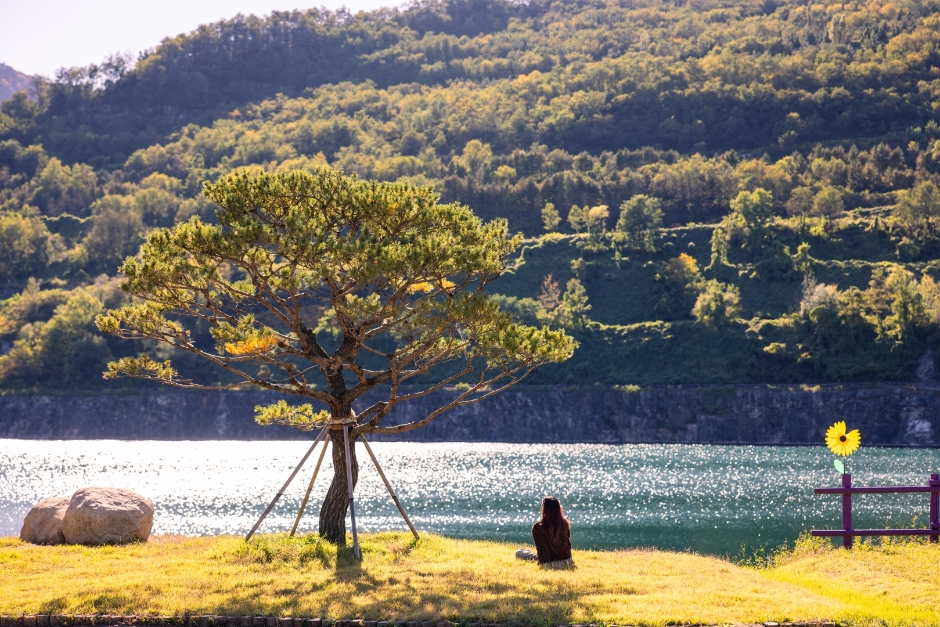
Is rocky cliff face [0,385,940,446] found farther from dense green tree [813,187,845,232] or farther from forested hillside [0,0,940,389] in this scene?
dense green tree [813,187,845,232]

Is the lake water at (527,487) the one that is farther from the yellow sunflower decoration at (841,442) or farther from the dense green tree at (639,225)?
the dense green tree at (639,225)

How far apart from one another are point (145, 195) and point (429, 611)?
137264 mm

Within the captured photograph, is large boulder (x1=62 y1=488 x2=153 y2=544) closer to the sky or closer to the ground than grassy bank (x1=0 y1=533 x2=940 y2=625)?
closer to the sky

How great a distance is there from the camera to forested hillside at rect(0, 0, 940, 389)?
9038cm

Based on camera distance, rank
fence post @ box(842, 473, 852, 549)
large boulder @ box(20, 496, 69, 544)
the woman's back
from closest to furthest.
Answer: the woman's back, fence post @ box(842, 473, 852, 549), large boulder @ box(20, 496, 69, 544)

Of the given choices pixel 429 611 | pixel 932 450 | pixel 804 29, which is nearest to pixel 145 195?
pixel 932 450

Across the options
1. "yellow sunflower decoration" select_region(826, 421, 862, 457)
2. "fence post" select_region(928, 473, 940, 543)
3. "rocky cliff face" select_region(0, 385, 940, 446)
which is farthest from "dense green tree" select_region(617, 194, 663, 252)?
"fence post" select_region(928, 473, 940, 543)

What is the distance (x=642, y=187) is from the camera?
427 feet

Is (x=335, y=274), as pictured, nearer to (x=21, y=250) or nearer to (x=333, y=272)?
(x=333, y=272)

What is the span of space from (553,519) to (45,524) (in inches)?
433

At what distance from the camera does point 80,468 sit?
62219 mm

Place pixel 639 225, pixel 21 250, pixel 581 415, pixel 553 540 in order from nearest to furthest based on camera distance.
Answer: pixel 553 540 < pixel 581 415 < pixel 639 225 < pixel 21 250

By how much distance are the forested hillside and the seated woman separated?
46890mm

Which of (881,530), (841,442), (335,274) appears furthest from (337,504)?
(841,442)
